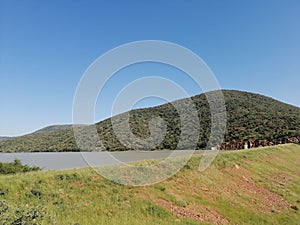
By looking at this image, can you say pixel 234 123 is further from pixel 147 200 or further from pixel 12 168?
pixel 147 200

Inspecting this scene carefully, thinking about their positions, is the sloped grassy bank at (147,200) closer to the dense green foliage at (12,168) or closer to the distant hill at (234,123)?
the dense green foliage at (12,168)

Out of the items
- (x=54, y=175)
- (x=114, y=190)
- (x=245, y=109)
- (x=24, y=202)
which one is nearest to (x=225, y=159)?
(x=114, y=190)

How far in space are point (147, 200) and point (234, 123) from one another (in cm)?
7198

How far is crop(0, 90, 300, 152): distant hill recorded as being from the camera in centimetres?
5765

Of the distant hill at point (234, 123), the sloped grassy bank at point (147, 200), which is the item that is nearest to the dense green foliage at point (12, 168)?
the sloped grassy bank at point (147, 200)

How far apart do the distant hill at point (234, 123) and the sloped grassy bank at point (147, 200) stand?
1000 inches

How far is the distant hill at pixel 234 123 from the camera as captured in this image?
189 ft

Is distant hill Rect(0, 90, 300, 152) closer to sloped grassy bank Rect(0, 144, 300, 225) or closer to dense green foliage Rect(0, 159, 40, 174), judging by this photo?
sloped grassy bank Rect(0, 144, 300, 225)

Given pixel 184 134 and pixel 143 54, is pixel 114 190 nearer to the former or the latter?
pixel 143 54

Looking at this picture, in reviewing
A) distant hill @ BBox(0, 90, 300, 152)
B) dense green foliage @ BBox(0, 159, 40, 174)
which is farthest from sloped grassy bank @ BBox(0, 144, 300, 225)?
distant hill @ BBox(0, 90, 300, 152)

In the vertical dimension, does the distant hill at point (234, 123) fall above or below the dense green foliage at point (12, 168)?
above

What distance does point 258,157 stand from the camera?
910 inches

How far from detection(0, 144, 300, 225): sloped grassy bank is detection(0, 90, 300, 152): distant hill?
25387 millimetres

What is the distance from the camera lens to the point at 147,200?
10.2m
